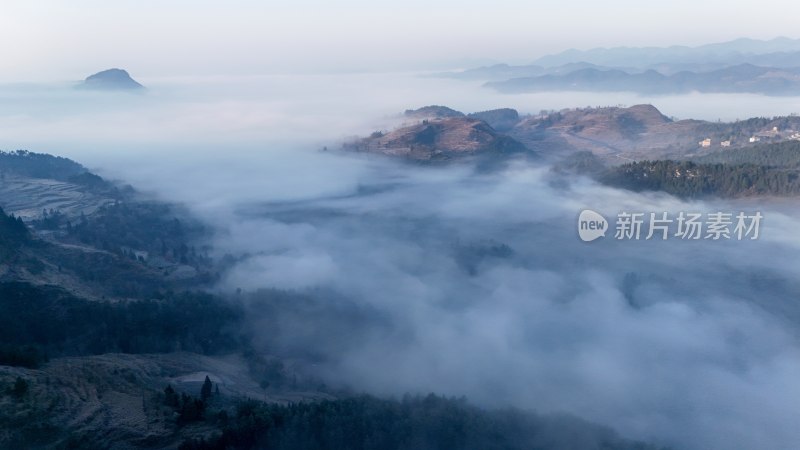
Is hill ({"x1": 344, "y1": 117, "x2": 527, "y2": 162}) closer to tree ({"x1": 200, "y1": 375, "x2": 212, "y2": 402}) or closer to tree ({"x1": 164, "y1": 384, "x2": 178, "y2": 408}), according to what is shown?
tree ({"x1": 200, "y1": 375, "x2": 212, "y2": 402})

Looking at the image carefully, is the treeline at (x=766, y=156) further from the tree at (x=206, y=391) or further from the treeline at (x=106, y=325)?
the tree at (x=206, y=391)

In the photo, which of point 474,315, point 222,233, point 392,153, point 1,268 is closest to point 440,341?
point 474,315

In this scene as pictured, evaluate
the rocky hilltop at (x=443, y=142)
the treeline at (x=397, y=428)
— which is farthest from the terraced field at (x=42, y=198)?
the treeline at (x=397, y=428)

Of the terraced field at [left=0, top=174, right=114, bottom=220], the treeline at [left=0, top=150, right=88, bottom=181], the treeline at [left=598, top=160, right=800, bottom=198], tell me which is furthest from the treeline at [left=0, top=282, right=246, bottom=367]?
the treeline at [left=0, top=150, right=88, bottom=181]

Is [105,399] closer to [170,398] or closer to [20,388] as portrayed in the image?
[170,398]

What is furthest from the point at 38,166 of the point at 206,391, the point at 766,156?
the point at 766,156
